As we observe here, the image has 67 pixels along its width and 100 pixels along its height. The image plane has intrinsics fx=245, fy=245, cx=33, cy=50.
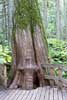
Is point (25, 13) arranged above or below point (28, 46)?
above

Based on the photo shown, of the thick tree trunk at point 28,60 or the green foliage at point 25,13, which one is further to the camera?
the green foliage at point 25,13

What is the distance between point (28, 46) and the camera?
901 centimetres

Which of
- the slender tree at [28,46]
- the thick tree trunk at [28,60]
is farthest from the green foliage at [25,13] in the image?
the thick tree trunk at [28,60]

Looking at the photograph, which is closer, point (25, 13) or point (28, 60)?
point (28, 60)

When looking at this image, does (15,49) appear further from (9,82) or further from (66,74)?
(66,74)

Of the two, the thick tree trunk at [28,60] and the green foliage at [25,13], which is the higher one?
the green foliage at [25,13]

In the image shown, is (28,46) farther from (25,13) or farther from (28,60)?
(25,13)

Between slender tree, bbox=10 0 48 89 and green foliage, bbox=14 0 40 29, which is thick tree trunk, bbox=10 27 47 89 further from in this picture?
green foliage, bbox=14 0 40 29

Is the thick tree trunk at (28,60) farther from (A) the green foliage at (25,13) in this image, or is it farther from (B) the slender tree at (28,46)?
(A) the green foliage at (25,13)

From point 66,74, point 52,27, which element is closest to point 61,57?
point 66,74

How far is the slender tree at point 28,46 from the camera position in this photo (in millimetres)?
Result: 8844

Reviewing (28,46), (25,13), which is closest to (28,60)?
(28,46)

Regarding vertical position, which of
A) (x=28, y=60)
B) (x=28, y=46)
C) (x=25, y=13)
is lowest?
(x=28, y=60)

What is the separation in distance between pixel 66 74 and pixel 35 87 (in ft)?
11.6
